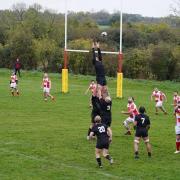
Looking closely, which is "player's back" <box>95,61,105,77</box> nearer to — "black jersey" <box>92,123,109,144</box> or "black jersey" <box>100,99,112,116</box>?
"black jersey" <box>100,99,112,116</box>

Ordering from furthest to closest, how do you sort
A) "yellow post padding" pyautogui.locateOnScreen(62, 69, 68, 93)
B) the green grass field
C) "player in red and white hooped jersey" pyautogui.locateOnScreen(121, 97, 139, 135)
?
"yellow post padding" pyautogui.locateOnScreen(62, 69, 68, 93), "player in red and white hooped jersey" pyautogui.locateOnScreen(121, 97, 139, 135), the green grass field

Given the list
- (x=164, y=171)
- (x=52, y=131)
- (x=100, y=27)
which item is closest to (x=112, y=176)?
(x=164, y=171)

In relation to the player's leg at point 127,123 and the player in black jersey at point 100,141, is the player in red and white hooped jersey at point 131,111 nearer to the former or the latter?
the player's leg at point 127,123

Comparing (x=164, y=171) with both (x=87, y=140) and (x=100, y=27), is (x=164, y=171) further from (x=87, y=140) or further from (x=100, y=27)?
(x=100, y=27)

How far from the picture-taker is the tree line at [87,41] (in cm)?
6097

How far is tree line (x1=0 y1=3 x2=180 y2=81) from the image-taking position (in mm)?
60969

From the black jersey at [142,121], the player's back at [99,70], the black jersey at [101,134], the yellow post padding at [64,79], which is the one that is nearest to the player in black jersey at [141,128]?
the black jersey at [142,121]

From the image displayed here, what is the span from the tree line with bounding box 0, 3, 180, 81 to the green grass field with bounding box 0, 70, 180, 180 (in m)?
23.6

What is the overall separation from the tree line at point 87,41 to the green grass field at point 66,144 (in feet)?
77.3

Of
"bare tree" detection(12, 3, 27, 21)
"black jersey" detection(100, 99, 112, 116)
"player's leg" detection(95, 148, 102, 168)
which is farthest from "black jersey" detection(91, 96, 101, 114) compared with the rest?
"bare tree" detection(12, 3, 27, 21)

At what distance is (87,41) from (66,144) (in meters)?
44.4

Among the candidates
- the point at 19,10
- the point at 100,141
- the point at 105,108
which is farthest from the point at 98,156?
the point at 19,10

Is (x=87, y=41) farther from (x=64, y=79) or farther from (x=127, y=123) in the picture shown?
(x=127, y=123)

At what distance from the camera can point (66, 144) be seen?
2041 cm
